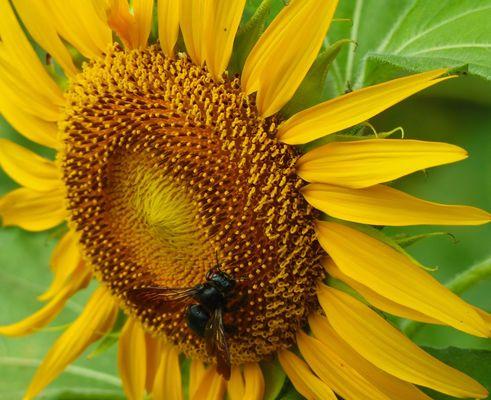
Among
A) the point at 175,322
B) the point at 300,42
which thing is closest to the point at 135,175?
the point at 175,322

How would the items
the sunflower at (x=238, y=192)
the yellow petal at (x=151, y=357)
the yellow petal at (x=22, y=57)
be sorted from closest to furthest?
1. the sunflower at (x=238, y=192)
2. the yellow petal at (x=22, y=57)
3. the yellow petal at (x=151, y=357)

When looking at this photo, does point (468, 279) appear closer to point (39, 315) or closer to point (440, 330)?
point (440, 330)

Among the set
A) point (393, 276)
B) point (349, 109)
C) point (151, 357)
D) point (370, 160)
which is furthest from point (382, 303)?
point (151, 357)

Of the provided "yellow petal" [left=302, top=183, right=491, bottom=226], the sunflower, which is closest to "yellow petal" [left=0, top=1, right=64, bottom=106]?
the sunflower

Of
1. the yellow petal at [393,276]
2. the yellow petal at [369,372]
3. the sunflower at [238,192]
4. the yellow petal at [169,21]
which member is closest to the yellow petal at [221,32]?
the sunflower at [238,192]

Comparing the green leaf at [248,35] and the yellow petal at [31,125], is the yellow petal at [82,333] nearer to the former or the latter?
the yellow petal at [31,125]

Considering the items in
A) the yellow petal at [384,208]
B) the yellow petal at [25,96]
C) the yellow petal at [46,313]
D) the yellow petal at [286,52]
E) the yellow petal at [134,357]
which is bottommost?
the yellow petal at [134,357]

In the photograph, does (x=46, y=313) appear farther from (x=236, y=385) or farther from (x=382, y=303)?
(x=382, y=303)
